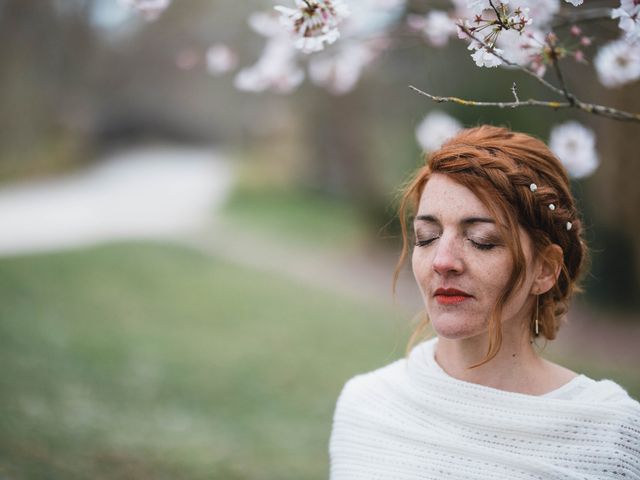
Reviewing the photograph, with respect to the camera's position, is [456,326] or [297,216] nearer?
[456,326]

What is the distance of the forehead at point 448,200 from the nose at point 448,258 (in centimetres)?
8

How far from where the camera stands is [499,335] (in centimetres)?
Result: 172

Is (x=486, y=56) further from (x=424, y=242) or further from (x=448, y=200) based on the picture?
(x=424, y=242)

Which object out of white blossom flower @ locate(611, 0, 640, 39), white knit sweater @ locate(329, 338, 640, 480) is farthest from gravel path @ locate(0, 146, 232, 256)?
white blossom flower @ locate(611, 0, 640, 39)

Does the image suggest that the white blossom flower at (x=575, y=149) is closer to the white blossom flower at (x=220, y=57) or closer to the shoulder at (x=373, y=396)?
the shoulder at (x=373, y=396)

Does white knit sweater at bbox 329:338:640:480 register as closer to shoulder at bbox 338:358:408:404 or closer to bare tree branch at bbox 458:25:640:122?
shoulder at bbox 338:358:408:404

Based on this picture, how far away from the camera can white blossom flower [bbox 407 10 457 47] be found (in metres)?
2.79

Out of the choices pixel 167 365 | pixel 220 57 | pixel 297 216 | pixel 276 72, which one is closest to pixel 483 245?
pixel 276 72

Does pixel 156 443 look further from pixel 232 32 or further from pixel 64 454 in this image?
pixel 232 32

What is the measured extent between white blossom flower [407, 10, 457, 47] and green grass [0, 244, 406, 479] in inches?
107

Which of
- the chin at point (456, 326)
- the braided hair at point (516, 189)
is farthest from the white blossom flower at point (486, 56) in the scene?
the chin at point (456, 326)

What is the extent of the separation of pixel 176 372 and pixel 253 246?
738 cm

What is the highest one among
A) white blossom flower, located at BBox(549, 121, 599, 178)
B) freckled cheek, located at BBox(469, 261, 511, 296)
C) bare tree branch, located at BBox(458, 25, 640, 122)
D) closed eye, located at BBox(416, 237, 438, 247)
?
white blossom flower, located at BBox(549, 121, 599, 178)

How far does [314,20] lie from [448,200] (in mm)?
595
